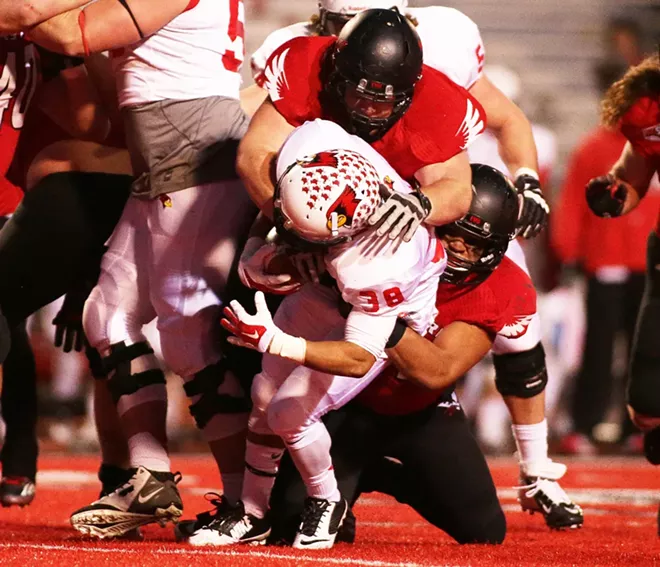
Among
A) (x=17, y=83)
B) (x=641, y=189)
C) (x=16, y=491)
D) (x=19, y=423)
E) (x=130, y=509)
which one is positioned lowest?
(x=16, y=491)

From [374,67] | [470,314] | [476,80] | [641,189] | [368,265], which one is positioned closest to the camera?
[368,265]

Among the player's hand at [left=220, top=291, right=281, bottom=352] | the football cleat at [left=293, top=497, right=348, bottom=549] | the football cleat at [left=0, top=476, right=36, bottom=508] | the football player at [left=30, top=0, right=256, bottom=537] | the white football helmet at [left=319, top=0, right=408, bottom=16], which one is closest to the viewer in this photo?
the player's hand at [left=220, top=291, right=281, bottom=352]

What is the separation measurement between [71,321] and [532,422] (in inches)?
60.1

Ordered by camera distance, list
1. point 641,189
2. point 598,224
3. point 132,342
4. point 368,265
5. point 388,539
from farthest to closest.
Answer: point 598,224
point 641,189
point 388,539
point 132,342
point 368,265

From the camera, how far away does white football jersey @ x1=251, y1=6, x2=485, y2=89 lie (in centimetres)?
433

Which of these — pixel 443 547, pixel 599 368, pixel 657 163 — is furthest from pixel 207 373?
pixel 599 368

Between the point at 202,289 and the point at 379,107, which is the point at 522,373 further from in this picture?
the point at 379,107

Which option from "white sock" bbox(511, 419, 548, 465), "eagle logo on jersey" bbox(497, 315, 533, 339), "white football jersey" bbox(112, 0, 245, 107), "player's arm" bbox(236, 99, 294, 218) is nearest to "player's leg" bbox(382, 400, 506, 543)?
"eagle logo on jersey" bbox(497, 315, 533, 339)

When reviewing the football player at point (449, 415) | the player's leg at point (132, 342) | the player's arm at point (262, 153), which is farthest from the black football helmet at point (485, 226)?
the player's leg at point (132, 342)

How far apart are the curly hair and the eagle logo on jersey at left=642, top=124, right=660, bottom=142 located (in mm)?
96

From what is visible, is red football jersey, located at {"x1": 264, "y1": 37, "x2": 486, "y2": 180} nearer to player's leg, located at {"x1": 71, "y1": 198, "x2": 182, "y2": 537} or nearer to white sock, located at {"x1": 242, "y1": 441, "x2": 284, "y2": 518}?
player's leg, located at {"x1": 71, "y1": 198, "x2": 182, "y2": 537}

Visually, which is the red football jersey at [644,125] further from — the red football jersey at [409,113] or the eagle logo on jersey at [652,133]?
the red football jersey at [409,113]

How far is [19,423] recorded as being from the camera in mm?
4809

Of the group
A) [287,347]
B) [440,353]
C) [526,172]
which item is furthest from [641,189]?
[287,347]
